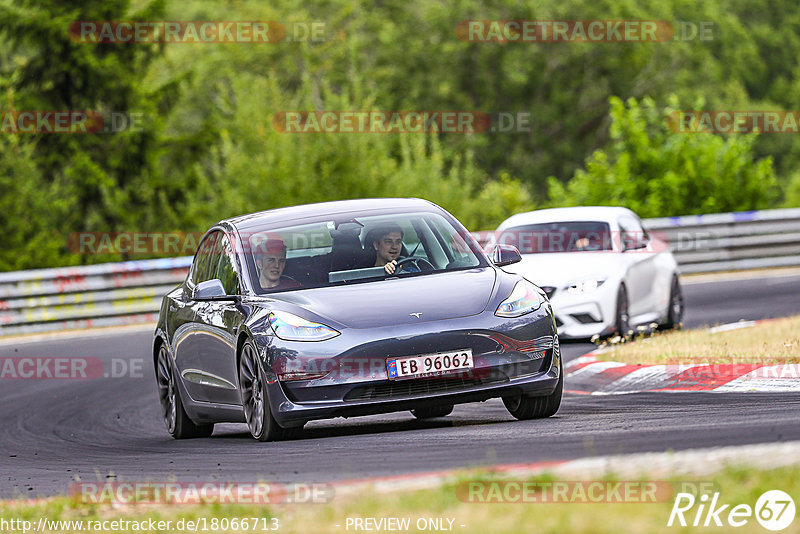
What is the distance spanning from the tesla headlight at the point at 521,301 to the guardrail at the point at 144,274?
16419mm

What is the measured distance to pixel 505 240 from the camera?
58.1ft

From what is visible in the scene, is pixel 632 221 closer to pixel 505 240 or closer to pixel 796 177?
pixel 505 240

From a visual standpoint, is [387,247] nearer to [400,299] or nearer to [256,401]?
[400,299]

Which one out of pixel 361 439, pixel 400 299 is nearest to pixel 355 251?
pixel 400 299

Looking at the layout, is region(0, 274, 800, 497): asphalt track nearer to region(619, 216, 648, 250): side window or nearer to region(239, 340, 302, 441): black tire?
region(239, 340, 302, 441): black tire

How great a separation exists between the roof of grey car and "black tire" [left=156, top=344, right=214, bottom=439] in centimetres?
143

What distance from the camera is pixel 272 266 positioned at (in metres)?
9.91

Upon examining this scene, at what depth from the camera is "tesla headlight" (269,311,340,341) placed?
350 inches

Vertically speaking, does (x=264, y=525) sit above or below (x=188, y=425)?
above

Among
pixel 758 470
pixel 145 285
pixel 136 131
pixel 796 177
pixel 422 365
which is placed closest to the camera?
pixel 758 470

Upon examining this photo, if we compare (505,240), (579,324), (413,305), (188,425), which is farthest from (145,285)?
(413,305)

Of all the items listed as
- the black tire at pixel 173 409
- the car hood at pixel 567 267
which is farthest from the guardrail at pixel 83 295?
the black tire at pixel 173 409

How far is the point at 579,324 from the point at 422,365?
7.38 m
